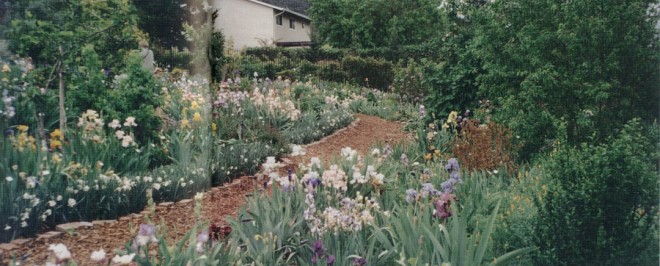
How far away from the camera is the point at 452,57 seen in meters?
8.30

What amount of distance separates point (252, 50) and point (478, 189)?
62.6ft

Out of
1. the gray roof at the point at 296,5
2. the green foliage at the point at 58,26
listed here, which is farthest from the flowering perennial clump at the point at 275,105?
the gray roof at the point at 296,5

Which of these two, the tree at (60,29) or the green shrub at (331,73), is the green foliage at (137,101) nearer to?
the tree at (60,29)

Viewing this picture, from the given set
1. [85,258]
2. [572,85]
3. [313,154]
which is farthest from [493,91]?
[85,258]

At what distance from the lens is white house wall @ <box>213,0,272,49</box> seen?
26889 mm

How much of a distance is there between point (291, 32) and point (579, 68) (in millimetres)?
27792

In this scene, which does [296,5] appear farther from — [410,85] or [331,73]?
[410,85]

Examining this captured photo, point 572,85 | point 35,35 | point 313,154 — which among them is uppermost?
point 35,35

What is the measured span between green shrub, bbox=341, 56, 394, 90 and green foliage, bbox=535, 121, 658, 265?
1501cm

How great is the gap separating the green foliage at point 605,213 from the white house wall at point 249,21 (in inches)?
953

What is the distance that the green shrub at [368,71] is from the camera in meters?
18.7

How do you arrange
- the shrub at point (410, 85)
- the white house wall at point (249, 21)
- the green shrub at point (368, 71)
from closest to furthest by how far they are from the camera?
the shrub at point (410, 85) < the green shrub at point (368, 71) < the white house wall at point (249, 21)

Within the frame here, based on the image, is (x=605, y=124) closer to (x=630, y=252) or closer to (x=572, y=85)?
(x=572, y=85)

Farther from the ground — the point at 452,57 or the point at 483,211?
the point at 452,57
